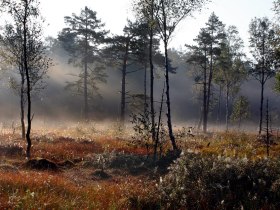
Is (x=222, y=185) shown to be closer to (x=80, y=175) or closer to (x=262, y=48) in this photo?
(x=80, y=175)

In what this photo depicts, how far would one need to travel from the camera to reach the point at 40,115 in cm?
6431

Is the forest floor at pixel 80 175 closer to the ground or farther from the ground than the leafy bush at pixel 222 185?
closer to the ground

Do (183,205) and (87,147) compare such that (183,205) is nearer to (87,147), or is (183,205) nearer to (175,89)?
(87,147)

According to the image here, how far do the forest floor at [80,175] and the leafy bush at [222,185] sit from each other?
2.24 ft

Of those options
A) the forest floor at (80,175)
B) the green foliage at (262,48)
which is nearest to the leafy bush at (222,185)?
the forest floor at (80,175)

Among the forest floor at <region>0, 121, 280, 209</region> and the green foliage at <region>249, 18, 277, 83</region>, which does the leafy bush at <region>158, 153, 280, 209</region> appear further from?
the green foliage at <region>249, 18, 277, 83</region>

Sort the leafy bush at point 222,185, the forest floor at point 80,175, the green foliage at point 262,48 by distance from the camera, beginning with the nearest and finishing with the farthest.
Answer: the forest floor at point 80,175 → the leafy bush at point 222,185 → the green foliage at point 262,48

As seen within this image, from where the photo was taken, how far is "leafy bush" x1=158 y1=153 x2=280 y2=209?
10117 millimetres

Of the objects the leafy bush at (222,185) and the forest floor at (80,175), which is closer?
the forest floor at (80,175)

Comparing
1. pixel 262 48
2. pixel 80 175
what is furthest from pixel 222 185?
pixel 262 48

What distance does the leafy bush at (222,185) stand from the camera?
10117 millimetres

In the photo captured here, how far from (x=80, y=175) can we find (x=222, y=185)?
6.52 meters

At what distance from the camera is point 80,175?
15.5 m

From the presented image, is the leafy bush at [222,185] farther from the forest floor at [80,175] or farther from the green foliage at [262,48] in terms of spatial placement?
the green foliage at [262,48]
